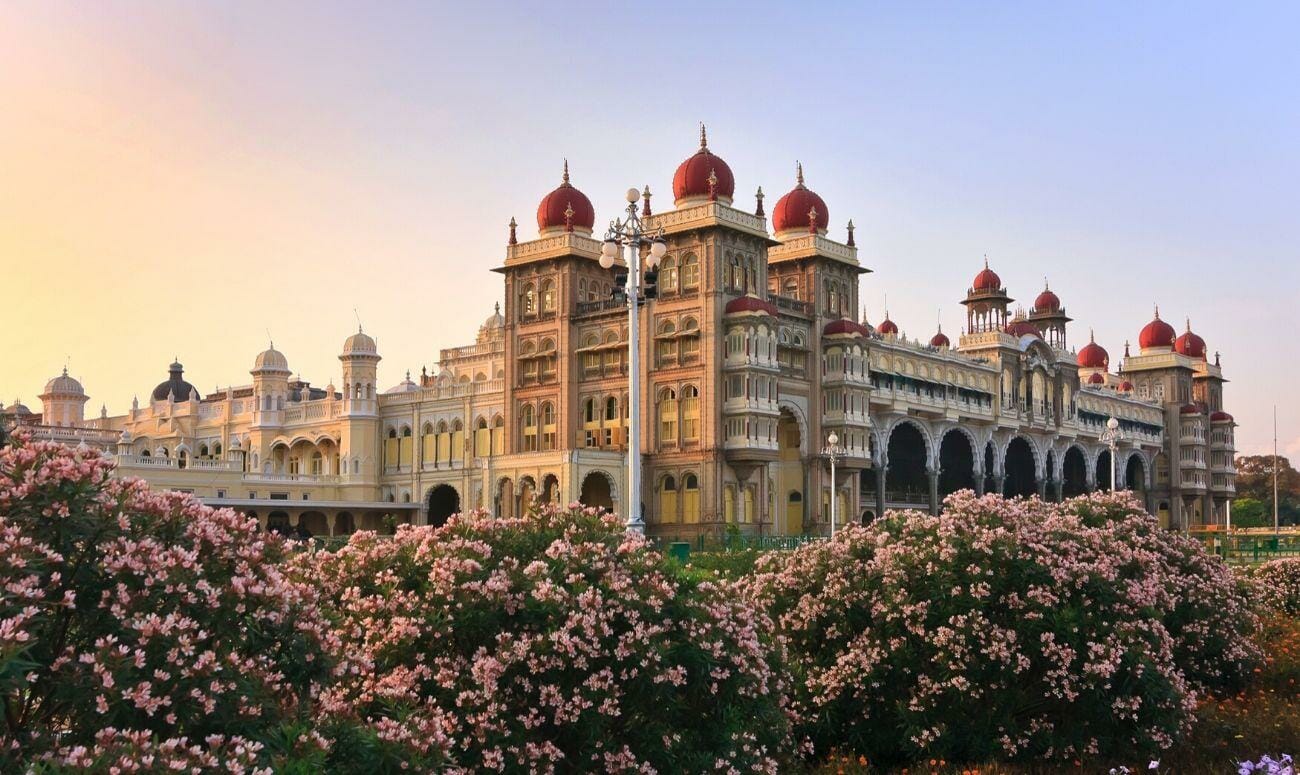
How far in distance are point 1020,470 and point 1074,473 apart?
981 cm

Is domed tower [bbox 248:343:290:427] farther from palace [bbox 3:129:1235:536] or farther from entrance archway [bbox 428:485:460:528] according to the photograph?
entrance archway [bbox 428:485:460:528]

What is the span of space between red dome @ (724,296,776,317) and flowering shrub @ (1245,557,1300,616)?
100 ft

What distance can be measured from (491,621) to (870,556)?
22.3ft

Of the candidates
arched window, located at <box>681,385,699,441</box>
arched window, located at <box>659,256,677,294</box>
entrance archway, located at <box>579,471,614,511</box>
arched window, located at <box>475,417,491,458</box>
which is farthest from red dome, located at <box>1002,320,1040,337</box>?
arched window, located at <box>475,417,491,458</box>

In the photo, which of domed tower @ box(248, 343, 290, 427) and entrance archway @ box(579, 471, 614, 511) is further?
domed tower @ box(248, 343, 290, 427)

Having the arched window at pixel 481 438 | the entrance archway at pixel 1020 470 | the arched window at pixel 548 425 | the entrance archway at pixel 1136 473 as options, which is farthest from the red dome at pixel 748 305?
the entrance archway at pixel 1136 473

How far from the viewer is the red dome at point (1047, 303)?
95.7m

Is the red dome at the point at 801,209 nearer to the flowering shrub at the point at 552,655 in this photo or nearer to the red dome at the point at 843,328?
the red dome at the point at 843,328

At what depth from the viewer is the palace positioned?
5888cm

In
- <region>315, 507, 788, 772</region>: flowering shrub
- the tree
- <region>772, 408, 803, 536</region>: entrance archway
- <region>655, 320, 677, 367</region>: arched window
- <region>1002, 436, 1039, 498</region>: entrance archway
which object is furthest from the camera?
the tree

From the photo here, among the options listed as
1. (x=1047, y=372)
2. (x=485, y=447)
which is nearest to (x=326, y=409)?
(x=485, y=447)

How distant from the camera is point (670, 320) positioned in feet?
197

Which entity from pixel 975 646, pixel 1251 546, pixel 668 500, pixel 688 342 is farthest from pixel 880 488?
pixel 975 646

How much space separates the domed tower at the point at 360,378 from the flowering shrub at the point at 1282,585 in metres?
53.3
